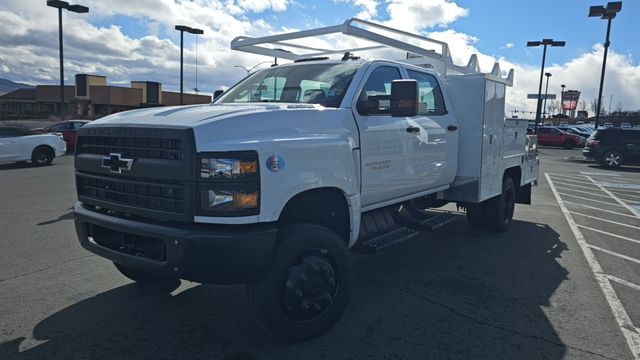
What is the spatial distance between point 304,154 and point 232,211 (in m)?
0.72

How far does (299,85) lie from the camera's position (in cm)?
468

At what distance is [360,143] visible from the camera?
4.25 metres

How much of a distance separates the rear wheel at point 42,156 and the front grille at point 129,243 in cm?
1519

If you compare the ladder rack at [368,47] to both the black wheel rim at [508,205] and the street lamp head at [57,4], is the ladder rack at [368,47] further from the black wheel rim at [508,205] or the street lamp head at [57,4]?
the street lamp head at [57,4]

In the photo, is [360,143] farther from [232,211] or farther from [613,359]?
[613,359]

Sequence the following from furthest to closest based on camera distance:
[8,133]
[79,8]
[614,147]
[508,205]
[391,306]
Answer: [79,8] < [614,147] < [8,133] < [508,205] < [391,306]

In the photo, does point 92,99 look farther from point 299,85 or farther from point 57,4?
point 299,85

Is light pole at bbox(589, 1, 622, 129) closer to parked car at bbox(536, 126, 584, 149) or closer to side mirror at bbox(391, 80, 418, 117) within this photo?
parked car at bbox(536, 126, 584, 149)

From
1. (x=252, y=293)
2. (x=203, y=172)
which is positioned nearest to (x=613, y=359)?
(x=252, y=293)

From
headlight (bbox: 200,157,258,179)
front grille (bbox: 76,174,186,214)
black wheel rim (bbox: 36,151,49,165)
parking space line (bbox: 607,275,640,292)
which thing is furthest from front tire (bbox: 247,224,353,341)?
black wheel rim (bbox: 36,151,49,165)

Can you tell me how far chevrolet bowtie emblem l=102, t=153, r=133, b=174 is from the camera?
3.49m

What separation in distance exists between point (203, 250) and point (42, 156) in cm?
1662

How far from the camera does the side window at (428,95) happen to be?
214 inches

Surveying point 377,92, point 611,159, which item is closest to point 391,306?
point 377,92
